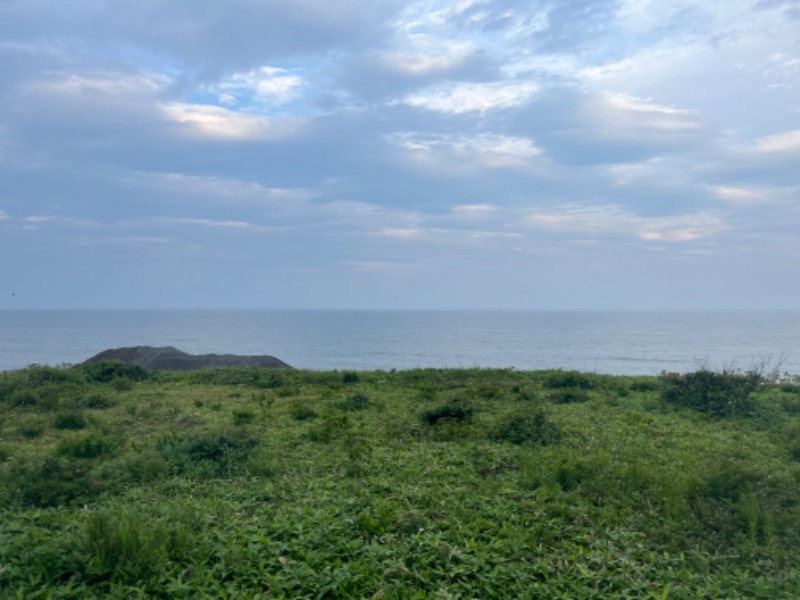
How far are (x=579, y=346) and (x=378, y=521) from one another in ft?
243

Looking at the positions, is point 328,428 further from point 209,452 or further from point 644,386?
point 644,386

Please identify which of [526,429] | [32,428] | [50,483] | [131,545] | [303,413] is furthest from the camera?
[303,413]

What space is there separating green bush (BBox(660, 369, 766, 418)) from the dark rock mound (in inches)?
693

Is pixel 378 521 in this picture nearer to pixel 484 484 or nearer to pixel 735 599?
pixel 484 484

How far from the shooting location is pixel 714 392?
568 inches

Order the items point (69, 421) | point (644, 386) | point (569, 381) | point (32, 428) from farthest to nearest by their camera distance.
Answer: point (569, 381), point (644, 386), point (69, 421), point (32, 428)

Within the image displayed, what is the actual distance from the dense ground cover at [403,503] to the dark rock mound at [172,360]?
14.7 meters

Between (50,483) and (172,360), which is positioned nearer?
(50,483)

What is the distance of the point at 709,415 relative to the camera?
13.5 metres

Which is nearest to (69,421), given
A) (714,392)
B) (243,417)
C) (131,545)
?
(243,417)

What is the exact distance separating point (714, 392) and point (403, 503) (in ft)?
33.5

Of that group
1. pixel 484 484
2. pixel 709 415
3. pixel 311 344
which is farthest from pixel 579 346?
pixel 484 484

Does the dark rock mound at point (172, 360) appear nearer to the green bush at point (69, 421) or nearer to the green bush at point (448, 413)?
the green bush at point (69, 421)

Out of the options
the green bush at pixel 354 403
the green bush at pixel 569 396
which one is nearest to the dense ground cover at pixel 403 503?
the green bush at pixel 354 403
